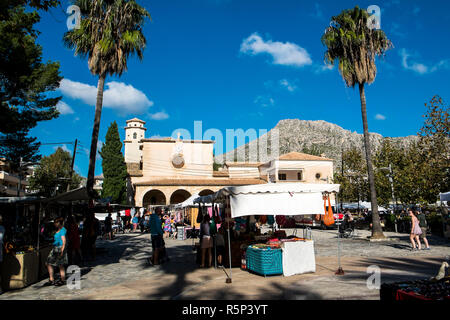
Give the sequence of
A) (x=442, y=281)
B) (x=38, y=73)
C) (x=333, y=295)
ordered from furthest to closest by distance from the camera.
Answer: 1. (x=38, y=73)
2. (x=333, y=295)
3. (x=442, y=281)

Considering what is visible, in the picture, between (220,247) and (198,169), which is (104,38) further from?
(198,169)

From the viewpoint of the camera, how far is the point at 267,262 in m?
8.02

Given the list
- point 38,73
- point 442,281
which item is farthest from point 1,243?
point 38,73

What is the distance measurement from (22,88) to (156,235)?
13143 mm

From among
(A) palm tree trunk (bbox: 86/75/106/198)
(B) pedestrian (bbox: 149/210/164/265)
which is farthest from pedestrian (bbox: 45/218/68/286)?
(A) palm tree trunk (bbox: 86/75/106/198)

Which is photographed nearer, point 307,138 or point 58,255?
point 58,255

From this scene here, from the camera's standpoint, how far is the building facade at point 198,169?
1756 inches

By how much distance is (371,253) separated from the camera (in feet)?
39.4

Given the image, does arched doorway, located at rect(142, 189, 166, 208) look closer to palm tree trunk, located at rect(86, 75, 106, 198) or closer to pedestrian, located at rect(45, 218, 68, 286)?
palm tree trunk, located at rect(86, 75, 106, 198)

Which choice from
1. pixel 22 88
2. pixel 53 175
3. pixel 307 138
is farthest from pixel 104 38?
pixel 307 138

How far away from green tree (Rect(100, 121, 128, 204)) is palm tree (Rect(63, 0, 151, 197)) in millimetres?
29438
